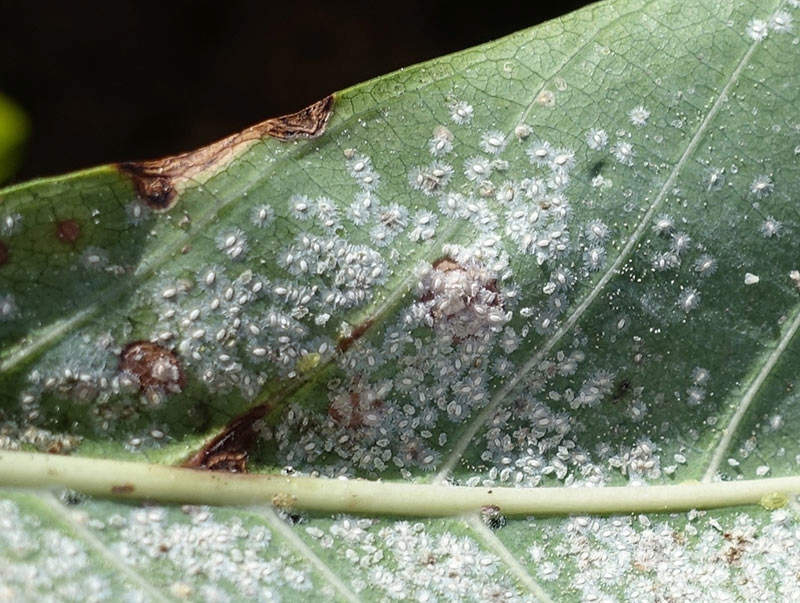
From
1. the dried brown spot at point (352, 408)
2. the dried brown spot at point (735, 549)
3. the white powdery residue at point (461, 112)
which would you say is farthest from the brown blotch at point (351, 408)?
the dried brown spot at point (735, 549)

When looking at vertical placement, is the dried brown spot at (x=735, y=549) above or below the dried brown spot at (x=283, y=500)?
below

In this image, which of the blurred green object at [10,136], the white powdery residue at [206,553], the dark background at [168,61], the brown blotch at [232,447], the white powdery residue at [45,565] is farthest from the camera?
the dark background at [168,61]

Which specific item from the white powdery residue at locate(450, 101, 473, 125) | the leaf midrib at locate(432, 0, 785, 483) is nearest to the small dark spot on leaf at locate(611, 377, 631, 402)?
the leaf midrib at locate(432, 0, 785, 483)

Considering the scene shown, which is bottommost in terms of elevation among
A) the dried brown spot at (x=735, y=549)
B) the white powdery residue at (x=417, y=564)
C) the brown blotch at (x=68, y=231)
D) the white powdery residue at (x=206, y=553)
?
the dried brown spot at (x=735, y=549)

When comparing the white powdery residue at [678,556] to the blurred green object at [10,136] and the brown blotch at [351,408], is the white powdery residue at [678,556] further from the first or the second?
the blurred green object at [10,136]

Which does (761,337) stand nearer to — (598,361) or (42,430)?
(598,361)
